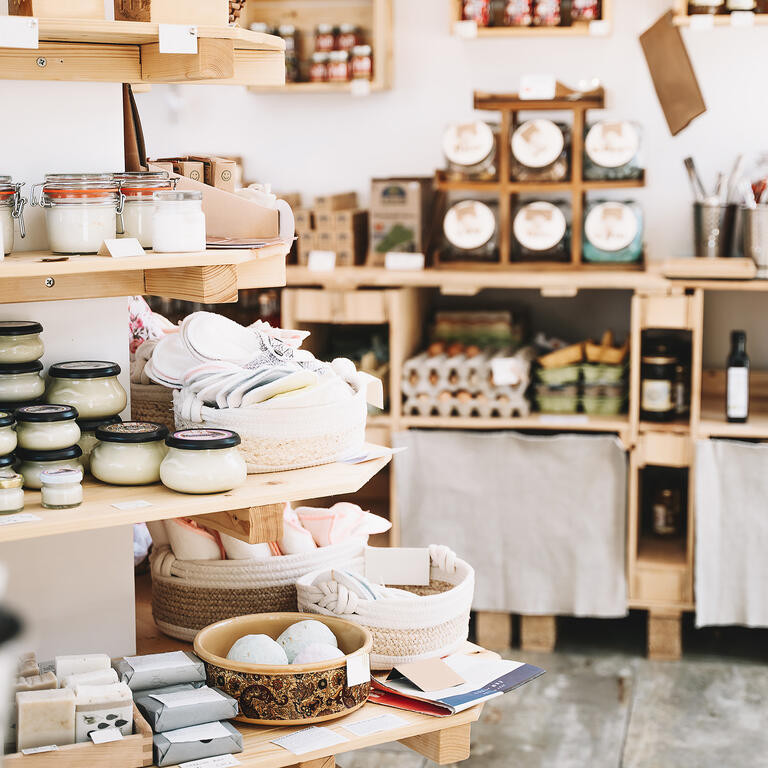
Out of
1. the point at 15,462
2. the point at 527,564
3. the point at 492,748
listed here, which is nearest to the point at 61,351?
the point at 15,462

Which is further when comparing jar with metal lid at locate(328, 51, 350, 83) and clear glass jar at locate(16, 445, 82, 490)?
jar with metal lid at locate(328, 51, 350, 83)

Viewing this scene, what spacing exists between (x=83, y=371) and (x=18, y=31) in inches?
23.5

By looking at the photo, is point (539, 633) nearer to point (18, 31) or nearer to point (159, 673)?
point (159, 673)

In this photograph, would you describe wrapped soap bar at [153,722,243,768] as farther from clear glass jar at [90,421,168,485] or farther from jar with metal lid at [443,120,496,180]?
jar with metal lid at [443,120,496,180]

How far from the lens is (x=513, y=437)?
4055mm

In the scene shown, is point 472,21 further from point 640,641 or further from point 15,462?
point 15,462

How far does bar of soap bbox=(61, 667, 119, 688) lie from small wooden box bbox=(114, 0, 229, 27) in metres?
1.07

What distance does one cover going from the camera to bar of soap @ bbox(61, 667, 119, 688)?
188 centimetres

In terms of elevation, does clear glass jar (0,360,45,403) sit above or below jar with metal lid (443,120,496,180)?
below

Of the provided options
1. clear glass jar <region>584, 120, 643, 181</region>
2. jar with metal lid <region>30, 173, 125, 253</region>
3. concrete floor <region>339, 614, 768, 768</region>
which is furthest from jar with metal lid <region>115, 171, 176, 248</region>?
clear glass jar <region>584, 120, 643, 181</region>

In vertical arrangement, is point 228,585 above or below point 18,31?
below

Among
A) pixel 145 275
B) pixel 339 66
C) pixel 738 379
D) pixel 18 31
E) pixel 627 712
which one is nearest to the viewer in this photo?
pixel 18 31

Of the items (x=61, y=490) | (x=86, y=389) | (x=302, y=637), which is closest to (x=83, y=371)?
(x=86, y=389)

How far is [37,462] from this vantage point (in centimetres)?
196
